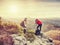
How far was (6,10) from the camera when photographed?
2018 millimetres

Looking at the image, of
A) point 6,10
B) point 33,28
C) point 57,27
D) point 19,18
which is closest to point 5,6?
point 6,10

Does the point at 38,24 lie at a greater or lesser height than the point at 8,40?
greater

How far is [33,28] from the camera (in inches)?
76.7

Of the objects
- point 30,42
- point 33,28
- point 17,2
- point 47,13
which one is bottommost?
point 30,42

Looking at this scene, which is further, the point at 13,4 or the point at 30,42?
the point at 13,4

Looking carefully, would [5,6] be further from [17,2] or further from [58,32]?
[58,32]

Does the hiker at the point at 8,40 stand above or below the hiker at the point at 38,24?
below

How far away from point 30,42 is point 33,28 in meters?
0.17

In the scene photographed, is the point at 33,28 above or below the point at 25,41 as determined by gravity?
above

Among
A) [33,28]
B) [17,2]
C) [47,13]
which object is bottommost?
[33,28]

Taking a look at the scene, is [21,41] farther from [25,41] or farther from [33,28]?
[33,28]

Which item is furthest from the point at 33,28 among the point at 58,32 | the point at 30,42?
the point at 58,32

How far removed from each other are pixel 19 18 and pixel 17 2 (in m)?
0.22

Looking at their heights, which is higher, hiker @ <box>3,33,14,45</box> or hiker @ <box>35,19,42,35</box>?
hiker @ <box>35,19,42,35</box>
